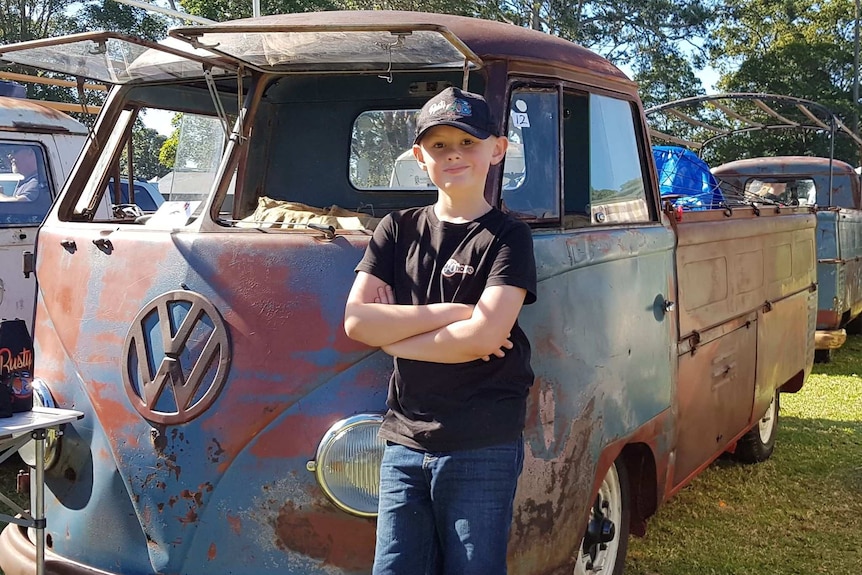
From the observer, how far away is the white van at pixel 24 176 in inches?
267

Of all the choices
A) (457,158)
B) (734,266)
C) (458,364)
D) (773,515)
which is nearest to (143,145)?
(734,266)

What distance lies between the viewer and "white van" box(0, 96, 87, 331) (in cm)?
679

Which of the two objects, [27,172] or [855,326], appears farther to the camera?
[855,326]

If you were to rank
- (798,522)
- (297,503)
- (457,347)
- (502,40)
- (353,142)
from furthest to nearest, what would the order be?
1. (798,522)
2. (353,142)
3. (502,40)
4. (297,503)
5. (457,347)

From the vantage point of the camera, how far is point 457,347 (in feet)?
7.68

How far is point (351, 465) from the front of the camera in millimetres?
2666

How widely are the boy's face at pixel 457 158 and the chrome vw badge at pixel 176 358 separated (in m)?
0.85

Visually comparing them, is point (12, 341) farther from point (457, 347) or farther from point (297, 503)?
point (457, 347)

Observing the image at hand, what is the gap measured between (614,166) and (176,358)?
1.94 metres

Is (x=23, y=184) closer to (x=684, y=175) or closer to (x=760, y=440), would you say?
(x=684, y=175)

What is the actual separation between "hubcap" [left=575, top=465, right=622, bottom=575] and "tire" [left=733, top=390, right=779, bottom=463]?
2663mm

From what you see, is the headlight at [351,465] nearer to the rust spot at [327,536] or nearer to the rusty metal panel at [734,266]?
the rust spot at [327,536]

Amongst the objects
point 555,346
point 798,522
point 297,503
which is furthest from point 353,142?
point 798,522

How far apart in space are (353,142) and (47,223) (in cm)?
134
